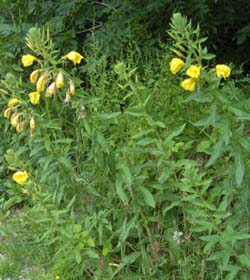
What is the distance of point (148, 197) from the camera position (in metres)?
3.39

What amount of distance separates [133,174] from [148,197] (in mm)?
178

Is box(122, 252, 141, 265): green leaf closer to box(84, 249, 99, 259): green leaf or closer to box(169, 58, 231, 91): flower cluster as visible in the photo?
box(84, 249, 99, 259): green leaf

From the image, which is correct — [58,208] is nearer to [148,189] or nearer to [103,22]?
[148,189]

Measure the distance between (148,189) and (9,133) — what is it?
6.41ft

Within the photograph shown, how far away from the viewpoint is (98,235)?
3695 mm

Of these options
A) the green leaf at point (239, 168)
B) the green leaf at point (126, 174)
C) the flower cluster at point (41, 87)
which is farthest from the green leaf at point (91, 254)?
the green leaf at point (239, 168)

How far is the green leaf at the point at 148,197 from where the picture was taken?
3.36 m

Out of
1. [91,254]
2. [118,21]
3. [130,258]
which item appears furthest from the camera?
[118,21]

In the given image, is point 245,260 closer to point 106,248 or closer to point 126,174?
point 126,174

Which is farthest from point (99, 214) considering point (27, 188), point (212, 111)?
point (212, 111)

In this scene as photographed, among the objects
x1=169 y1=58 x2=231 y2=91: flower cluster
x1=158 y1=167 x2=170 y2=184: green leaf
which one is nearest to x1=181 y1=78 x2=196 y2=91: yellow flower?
x1=169 y1=58 x2=231 y2=91: flower cluster

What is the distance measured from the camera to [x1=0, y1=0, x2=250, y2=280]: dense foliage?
3094mm

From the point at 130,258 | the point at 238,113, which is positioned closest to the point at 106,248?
the point at 130,258

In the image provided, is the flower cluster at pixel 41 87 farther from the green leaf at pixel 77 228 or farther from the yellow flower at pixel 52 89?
the green leaf at pixel 77 228
